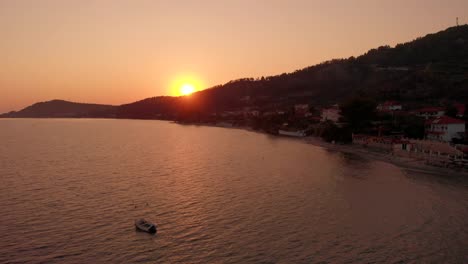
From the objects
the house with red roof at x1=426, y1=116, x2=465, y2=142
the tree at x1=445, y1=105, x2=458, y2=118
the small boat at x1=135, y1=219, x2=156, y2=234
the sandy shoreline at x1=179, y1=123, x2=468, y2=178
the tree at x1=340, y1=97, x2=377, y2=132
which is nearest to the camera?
the small boat at x1=135, y1=219, x2=156, y2=234

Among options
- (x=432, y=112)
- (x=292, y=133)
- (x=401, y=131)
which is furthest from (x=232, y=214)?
(x=292, y=133)

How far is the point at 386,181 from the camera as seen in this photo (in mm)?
50375

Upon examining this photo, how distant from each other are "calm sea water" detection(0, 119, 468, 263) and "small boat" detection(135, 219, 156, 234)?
559mm

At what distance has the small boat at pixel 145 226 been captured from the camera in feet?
97.2

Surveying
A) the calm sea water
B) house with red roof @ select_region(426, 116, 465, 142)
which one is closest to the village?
house with red roof @ select_region(426, 116, 465, 142)

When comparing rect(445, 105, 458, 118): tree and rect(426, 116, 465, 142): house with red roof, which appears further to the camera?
rect(445, 105, 458, 118): tree

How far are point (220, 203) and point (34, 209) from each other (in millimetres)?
17362

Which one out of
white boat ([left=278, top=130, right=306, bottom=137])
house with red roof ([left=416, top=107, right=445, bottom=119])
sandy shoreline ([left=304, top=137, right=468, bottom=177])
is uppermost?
house with red roof ([left=416, top=107, right=445, bottom=119])

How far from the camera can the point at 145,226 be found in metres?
30.1

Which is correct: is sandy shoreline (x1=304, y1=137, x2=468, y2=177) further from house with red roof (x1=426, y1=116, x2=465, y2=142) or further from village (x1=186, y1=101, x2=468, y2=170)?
house with red roof (x1=426, y1=116, x2=465, y2=142)

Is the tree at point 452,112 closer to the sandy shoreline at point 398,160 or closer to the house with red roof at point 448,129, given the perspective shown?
the house with red roof at point 448,129

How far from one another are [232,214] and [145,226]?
8.30 metres

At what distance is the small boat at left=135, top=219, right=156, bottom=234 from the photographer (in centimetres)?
2964

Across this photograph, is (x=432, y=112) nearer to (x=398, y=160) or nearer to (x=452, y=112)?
(x=452, y=112)
